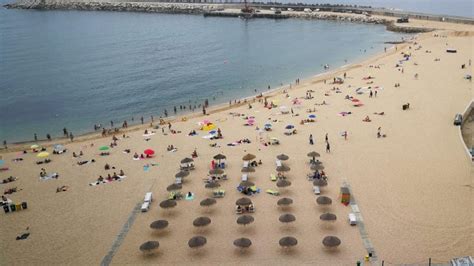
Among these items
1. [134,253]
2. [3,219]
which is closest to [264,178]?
[134,253]

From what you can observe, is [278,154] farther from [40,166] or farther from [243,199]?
[40,166]

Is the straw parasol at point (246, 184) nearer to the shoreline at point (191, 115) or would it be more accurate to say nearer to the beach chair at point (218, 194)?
the beach chair at point (218, 194)

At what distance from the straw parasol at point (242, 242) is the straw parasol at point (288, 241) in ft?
4.43

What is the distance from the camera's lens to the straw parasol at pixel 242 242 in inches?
703

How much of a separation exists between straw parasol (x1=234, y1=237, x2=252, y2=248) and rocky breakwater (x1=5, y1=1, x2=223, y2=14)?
113 metres

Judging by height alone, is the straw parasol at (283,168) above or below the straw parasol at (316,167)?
below

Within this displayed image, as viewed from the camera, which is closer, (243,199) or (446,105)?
(243,199)

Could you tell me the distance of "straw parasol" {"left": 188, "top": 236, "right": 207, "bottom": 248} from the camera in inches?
711

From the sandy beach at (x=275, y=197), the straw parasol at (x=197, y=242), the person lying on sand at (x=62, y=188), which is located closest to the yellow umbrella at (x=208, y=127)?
the sandy beach at (x=275, y=197)

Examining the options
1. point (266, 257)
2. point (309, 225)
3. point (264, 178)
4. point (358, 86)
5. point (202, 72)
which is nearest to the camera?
point (266, 257)

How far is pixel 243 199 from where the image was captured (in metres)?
21.3

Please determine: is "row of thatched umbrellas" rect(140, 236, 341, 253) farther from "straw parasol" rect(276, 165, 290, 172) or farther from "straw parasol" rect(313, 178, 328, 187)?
"straw parasol" rect(276, 165, 290, 172)

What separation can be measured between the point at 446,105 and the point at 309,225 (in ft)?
76.3

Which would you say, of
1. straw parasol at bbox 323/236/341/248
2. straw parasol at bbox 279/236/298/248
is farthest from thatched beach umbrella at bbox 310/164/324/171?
straw parasol at bbox 279/236/298/248
